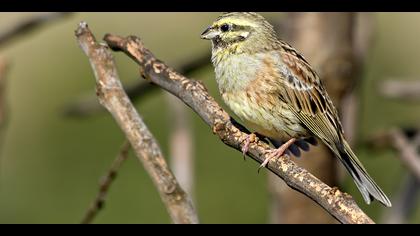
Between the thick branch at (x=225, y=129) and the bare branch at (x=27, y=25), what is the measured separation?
0.84 m

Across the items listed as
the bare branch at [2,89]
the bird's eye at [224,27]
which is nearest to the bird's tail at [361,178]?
the bird's eye at [224,27]

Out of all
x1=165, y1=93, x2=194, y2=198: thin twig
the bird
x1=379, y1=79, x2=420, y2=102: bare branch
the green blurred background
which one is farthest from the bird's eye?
x1=379, y1=79, x2=420, y2=102: bare branch

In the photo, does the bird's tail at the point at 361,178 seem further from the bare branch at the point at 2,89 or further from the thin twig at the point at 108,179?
the bare branch at the point at 2,89

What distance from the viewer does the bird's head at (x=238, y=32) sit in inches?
131

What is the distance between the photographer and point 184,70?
13.5 feet

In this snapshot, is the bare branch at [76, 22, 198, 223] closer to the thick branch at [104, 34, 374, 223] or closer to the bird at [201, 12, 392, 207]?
the thick branch at [104, 34, 374, 223]

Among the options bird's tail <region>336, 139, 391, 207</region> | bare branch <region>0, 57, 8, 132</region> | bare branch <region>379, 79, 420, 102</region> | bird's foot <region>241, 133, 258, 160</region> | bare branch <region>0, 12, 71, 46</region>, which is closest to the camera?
bird's foot <region>241, 133, 258, 160</region>

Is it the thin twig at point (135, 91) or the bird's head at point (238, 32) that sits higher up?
the bird's head at point (238, 32)

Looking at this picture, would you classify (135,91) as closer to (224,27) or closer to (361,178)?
(224,27)

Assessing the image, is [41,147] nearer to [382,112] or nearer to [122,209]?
[122,209]

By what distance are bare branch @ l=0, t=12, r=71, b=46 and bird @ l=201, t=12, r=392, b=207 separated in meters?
0.71

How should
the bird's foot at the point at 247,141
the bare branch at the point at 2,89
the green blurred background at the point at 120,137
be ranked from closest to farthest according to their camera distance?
the bird's foot at the point at 247,141
the bare branch at the point at 2,89
the green blurred background at the point at 120,137

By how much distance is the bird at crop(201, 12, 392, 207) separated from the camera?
3297mm

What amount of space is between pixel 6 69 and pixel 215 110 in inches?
38.5
